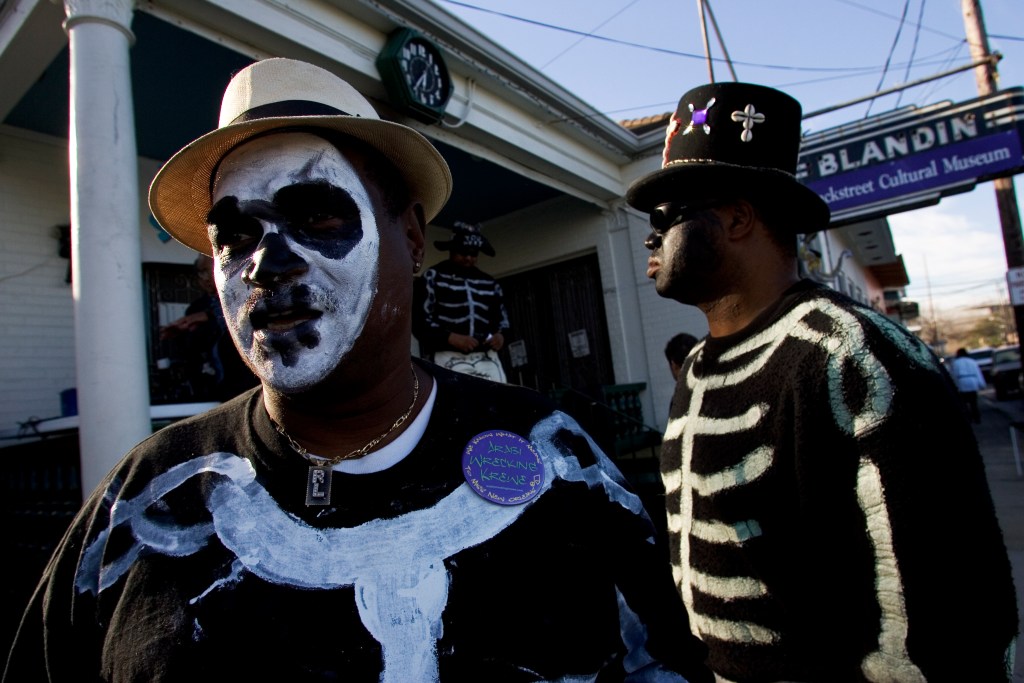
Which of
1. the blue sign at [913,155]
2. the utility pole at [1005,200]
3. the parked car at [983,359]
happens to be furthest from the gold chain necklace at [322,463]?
the parked car at [983,359]

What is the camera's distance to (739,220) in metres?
2.22

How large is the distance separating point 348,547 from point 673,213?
63.7 inches

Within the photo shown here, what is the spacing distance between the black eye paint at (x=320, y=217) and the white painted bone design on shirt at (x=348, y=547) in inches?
19.4

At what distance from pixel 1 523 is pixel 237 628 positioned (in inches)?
190

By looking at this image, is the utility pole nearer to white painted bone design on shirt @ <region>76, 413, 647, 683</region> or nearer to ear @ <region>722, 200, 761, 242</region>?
ear @ <region>722, 200, 761, 242</region>

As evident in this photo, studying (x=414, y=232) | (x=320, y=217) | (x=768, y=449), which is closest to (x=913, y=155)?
(x=768, y=449)

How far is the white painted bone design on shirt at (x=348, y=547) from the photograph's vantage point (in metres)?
1.19

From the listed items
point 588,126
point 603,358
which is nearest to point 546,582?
point 588,126

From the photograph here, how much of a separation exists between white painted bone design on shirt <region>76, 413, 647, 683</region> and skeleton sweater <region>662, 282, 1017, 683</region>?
561 millimetres

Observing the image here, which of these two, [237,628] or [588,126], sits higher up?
[588,126]

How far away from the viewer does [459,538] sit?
50.1 inches

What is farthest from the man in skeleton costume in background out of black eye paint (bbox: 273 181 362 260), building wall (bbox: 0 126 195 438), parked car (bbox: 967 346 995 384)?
parked car (bbox: 967 346 995 384)

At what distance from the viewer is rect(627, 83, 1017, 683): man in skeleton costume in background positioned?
1413mm

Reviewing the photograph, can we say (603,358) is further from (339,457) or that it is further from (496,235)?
(339,457)
